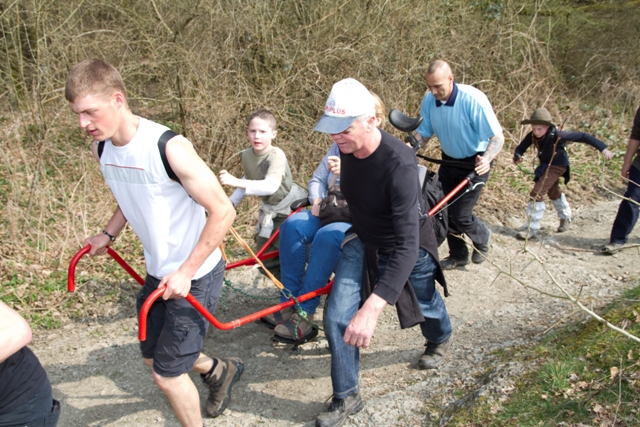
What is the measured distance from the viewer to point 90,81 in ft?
8.77

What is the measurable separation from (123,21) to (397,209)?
6234mm

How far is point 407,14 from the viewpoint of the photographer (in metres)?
8.73

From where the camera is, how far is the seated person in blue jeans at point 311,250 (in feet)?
13.1

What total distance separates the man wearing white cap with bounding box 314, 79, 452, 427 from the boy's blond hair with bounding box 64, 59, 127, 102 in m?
1.04

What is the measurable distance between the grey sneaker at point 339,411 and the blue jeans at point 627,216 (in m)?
3.91

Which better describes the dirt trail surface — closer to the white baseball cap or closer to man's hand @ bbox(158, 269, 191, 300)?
man's hand @ bbox(158, 269, 191, 300)

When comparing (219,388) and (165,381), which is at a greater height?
(165,381)

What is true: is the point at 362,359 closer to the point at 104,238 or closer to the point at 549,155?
the point at 104,238

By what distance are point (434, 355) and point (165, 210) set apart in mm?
2200

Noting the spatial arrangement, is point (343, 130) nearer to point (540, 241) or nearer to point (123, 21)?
point (540, 241)

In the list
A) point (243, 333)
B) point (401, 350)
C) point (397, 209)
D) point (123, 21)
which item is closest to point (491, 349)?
point (401, 350)

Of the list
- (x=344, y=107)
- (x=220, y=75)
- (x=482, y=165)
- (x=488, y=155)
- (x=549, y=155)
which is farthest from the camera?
(x=220, y=75)

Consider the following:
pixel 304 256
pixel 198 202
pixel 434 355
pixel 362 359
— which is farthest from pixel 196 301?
pixel 434 355

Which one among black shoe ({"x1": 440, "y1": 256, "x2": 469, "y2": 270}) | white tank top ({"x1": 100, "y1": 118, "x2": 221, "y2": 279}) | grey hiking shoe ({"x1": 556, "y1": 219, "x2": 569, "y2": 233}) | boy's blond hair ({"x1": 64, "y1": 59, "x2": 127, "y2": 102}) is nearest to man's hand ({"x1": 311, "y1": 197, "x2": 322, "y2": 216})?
white tank top ({"x1": 100, "y1": 118, "x2": 221, "y2": 279})
